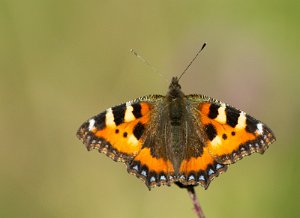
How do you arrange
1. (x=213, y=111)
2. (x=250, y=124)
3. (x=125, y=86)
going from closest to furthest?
(x=250, y=124) → (x=213, y=111) → (x=125, y=86)

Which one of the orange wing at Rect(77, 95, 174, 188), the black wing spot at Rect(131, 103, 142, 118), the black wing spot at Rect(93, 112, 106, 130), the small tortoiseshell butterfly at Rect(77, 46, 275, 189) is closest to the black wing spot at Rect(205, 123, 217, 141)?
the small tortoiseshell butterfly at Rect(77, 46, 275, 189)

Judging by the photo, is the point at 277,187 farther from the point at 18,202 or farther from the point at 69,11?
the point at 69,11

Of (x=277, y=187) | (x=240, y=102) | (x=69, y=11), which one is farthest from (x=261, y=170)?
(x=69, y=11)

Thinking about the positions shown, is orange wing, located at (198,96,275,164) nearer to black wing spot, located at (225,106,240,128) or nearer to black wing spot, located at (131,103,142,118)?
black wing spot, located at (225,106,240,128)

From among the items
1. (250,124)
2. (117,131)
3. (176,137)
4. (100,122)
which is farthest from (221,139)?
(100,122)

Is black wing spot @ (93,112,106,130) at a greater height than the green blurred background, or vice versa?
the green blurred background

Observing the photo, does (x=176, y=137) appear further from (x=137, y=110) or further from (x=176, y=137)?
(x=137, y=110)
